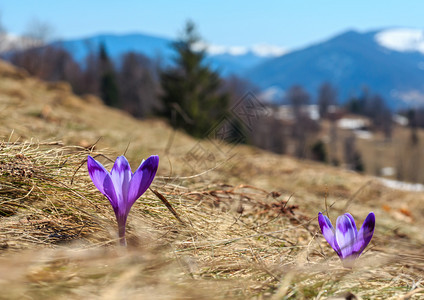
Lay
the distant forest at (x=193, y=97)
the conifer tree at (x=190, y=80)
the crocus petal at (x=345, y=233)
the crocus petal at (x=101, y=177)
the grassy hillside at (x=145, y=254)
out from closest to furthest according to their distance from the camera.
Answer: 1. the grassy hillside at (x=145, y=254)
2. the crocus petal at (x=101, y=177)
3. the crocus petal at (x=345, y=233)
4. the distant forest at (x=193, y=97)
5. the conifer tree at (x=190, y=80)

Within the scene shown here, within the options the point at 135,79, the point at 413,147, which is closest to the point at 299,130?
the point at 413,147

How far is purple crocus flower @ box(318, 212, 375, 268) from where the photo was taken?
108 centimetres

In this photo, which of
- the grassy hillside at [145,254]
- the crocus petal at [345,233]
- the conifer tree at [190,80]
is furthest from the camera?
the conifer tree at [190,80]

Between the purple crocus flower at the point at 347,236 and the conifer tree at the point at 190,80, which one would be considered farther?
the conifer tree at the point at 190,80

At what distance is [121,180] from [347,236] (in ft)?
2.19

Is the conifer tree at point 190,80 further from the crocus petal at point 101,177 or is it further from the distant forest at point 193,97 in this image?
the crocus petal at point 101,177

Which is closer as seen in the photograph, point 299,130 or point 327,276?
point 327,276

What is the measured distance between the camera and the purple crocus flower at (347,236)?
3.53 feet

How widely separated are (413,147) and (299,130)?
27.2m

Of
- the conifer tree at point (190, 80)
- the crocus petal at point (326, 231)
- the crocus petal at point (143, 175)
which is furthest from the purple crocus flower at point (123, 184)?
the conifer tree at point (190, 80)

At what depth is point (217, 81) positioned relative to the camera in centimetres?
3095

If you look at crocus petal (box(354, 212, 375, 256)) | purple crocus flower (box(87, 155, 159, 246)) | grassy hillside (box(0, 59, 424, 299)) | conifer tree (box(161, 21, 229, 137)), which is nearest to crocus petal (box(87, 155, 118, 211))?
purple crocus flower (box(87, 155, 159, 246))

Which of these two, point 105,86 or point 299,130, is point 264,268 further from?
point 299,130

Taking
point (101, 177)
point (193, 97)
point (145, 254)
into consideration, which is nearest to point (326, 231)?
point (145, 254)
